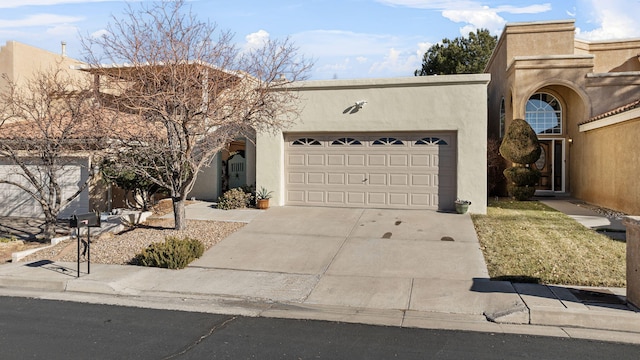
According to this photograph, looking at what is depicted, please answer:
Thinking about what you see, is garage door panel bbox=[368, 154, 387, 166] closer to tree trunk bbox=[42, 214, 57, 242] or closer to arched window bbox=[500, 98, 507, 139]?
tree trunk bbox=[42, 214, 57, 242]

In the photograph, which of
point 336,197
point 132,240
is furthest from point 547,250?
point 132,240

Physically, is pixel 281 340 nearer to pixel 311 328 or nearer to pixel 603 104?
pixel 311 328

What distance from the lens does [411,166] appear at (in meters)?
13.8

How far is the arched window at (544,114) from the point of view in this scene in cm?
1947

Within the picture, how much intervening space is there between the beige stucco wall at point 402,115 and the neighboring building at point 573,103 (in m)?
4.38

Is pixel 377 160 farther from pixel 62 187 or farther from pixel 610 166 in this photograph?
pixel 62 187

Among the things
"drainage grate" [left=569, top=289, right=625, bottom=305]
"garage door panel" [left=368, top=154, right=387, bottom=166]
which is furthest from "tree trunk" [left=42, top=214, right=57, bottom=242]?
"drainage grate" [left=569, top=289, right=625, bottom=305]

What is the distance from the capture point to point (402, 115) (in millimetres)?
13758

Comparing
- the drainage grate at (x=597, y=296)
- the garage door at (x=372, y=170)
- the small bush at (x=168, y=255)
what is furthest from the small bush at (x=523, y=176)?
the small bush at (x=168, y=255)

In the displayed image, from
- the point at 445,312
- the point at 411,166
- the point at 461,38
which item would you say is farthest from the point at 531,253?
the point at 461,38

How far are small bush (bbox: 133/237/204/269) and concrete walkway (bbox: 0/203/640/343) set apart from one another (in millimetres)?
201

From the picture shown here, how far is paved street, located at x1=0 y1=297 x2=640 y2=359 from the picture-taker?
500cm

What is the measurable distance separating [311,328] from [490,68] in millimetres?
22478

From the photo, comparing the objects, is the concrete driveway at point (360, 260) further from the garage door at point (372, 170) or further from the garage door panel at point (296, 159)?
the garage door panel at point (296, 159)
